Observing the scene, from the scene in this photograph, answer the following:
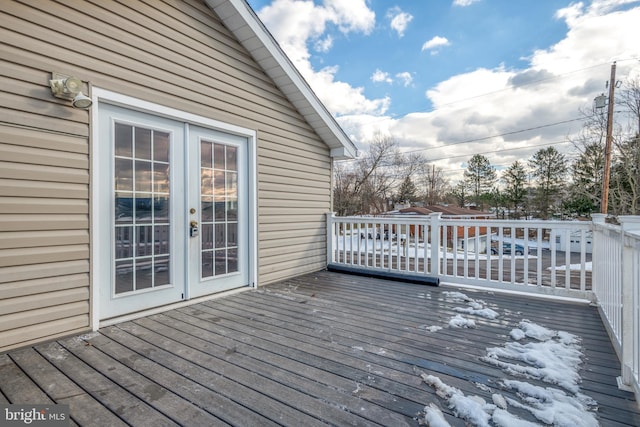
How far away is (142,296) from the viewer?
2.97m

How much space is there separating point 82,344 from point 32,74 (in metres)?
2.09

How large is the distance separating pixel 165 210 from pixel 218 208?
2.13 ft

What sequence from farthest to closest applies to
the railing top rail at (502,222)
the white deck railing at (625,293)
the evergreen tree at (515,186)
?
the evergreen tree at (515,186) < the railing top rail at (502,222) < the white deck railing at (625,293)

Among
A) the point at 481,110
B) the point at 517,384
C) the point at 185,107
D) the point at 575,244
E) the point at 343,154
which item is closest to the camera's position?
the point at 517,384

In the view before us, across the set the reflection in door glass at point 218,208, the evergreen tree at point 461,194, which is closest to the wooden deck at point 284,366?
the reflection in door glass at point 218,208

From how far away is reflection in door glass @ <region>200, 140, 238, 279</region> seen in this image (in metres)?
3.53

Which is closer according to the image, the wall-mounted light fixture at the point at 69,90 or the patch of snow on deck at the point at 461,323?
the wall-mounted light fixture at the point at 69,90

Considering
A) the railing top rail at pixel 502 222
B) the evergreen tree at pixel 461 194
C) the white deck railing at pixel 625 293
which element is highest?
the evergreen tree at pixel 461 194

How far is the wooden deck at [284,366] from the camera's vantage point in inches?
59.2

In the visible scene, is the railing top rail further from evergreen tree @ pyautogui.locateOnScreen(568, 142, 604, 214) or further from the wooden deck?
evergreen tree @ pyautogui.locateOnScreen(568, 142, 604, 214)

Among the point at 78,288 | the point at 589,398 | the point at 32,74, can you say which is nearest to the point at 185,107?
the point at 32,74

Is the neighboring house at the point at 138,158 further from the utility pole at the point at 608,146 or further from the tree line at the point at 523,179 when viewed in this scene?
the tree line at the point at 523,179

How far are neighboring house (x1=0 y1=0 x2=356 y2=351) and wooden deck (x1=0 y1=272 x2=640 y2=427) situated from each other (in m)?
0.46

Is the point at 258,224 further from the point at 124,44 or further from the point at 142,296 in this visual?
the point at 124,44
